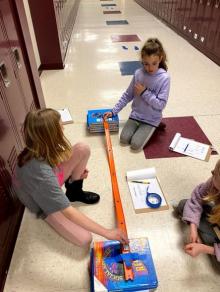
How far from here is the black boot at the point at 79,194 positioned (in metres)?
1.60

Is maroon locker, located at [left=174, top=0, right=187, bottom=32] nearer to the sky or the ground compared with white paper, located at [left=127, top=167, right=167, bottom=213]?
nearer to the sky

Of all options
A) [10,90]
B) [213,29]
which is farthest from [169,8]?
[10,90]

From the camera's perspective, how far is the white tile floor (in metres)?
1.29

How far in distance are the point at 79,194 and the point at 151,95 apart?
0.97m

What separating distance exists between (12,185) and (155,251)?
906mm

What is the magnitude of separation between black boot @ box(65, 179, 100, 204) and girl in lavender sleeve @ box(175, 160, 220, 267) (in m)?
0.59

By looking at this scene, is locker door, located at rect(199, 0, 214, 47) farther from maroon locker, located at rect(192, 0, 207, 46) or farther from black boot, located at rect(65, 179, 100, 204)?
black boot, located at rect(65, 179, 100, 204)

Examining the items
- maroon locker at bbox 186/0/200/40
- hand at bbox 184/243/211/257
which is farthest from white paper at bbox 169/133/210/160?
maroon locker at bbox 186/0/200/40

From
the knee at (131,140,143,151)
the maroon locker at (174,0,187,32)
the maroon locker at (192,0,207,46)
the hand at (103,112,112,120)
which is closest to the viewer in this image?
the knee at (131,140,143,151)

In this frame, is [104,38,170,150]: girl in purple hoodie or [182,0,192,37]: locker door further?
[182,0,192,37]: locker door

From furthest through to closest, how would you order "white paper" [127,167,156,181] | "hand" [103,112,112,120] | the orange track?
"hand" [103,112,112,120], "white paper" [127,167,156,181], the orange track

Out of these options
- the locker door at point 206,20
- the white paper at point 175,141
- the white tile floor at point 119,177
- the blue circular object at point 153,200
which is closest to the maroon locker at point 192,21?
the locker door at point 206,20

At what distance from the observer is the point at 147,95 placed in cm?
200

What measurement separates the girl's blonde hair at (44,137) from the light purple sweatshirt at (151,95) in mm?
1057
